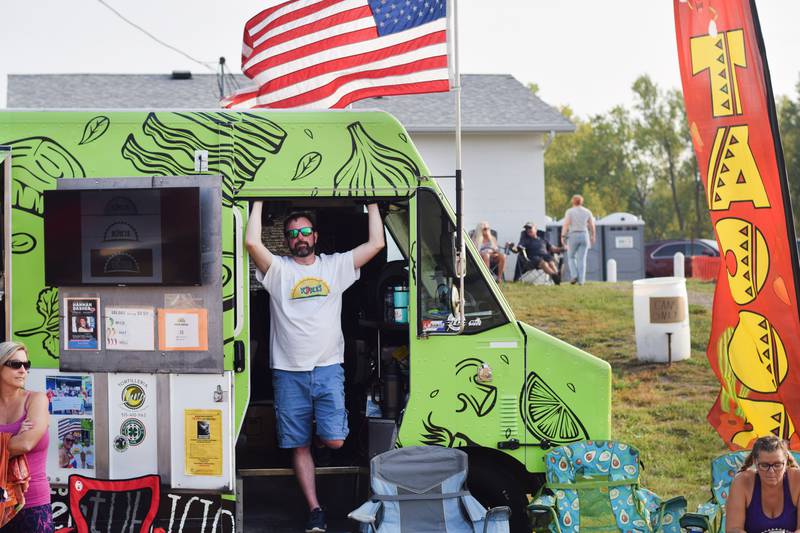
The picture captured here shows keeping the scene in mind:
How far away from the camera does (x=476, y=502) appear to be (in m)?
6.20

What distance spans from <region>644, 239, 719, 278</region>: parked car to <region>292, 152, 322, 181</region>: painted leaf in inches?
837

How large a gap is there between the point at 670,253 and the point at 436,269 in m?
24.1

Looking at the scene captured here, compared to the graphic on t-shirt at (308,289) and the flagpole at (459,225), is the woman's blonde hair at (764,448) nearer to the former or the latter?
the flagpole at (459,225)

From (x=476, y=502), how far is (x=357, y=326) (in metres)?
1.85

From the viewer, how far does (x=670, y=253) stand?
2919 cm

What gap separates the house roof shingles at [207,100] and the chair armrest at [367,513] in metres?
15.9

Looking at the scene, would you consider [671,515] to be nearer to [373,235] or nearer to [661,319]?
[373,235]

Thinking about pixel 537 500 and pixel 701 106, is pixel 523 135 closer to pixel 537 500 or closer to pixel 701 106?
pixel 701 106

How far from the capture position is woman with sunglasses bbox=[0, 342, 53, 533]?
524cm

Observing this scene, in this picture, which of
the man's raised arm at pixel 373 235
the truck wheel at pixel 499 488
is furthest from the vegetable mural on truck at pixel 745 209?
the man's raised arm at pixel 373 235

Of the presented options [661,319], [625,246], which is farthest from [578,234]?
[625,246]

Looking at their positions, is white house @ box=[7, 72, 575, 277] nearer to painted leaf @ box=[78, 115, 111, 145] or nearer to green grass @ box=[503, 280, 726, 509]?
green grass @ box=[503, 280, 726, 509]

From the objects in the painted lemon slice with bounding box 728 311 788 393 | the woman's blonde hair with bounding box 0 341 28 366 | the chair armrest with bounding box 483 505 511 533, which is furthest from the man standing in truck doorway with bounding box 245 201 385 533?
the painted lemon slice with bounding box 728 311 788 393

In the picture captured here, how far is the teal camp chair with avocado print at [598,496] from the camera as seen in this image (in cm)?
625
